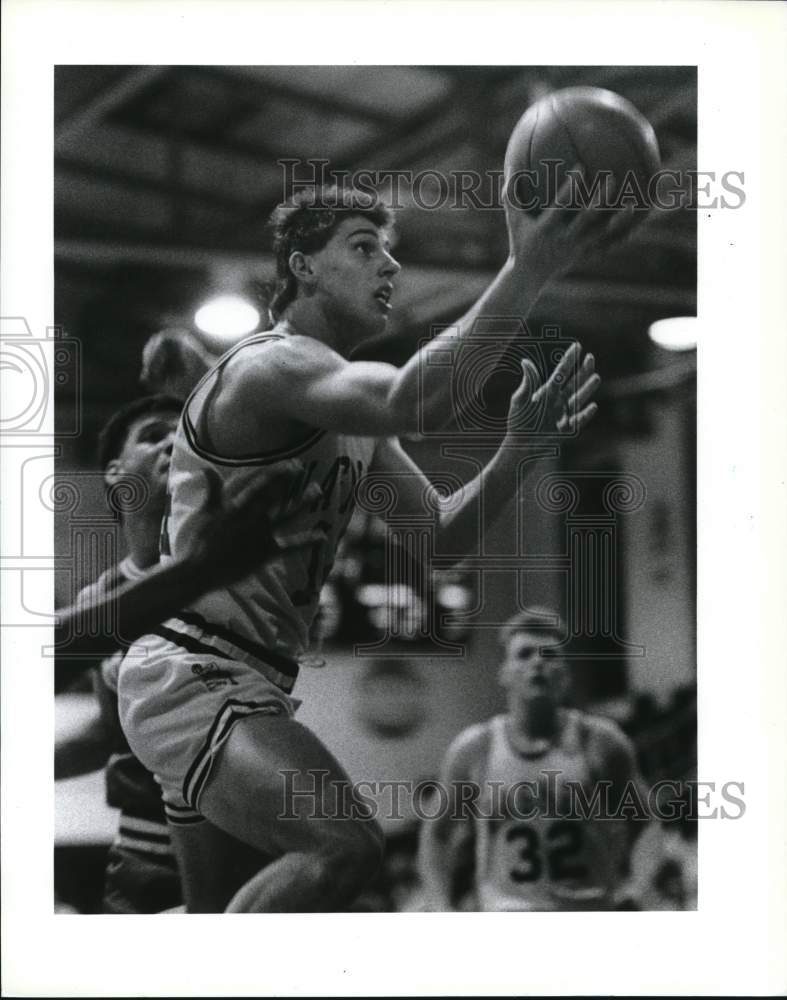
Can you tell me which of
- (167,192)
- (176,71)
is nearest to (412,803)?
(167,192)

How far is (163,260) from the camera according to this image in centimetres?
192

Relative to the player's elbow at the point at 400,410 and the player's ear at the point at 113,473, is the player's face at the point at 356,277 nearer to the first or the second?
the player's elbow at the point at 400,410

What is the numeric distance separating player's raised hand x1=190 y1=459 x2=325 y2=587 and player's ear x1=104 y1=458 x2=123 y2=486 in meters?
0.20

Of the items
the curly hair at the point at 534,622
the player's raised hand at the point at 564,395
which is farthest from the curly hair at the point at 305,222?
the curly hair at the point at 534,622

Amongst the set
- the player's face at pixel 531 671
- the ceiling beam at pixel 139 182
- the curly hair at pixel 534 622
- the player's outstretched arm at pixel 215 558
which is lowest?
the player's face at pixel 531 671

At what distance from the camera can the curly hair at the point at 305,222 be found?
6.30ft

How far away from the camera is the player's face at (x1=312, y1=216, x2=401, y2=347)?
1922mm

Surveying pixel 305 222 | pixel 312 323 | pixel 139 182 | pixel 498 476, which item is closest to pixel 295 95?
pixel 305 222

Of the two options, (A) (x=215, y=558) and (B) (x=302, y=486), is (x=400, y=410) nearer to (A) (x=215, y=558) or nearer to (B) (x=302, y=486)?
(B) (x=302, y=486)

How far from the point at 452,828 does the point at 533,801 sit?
0.19 m

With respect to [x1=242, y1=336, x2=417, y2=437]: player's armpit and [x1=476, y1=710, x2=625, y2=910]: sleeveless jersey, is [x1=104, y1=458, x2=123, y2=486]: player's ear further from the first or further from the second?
[x1=476, y1=710, x2=625, y2=910]: sleeveless jersey

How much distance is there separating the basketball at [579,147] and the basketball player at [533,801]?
945mm

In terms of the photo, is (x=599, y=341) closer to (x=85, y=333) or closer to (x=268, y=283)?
(x=268, y=283)

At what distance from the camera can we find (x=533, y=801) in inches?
76.2
